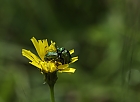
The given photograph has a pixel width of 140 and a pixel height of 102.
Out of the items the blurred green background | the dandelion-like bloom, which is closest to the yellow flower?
the dandelion-like bloom

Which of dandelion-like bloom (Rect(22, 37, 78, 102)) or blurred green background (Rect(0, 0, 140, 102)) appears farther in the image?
blurred green background (Rect(0, 0, 140, 102))

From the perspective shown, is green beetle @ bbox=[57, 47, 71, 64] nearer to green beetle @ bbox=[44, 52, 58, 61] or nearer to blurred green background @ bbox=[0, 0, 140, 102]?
green beetle @ bbox=[44, 52, 58, 61]

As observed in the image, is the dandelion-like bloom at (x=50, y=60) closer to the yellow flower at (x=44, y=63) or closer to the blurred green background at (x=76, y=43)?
the yellow flower at (x=44, y=63)

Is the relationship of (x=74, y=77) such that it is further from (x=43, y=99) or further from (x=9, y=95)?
(x=9, y=95)

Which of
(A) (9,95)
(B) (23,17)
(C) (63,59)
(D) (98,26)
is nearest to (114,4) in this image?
(D) (98,26)

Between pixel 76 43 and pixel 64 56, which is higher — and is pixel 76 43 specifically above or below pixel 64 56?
below

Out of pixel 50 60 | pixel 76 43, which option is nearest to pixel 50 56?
pixel 50 60

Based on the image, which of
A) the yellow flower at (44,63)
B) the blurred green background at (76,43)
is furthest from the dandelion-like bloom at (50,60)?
the blurred green background at (76,43)

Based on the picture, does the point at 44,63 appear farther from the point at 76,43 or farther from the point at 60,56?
the point at 76,43
